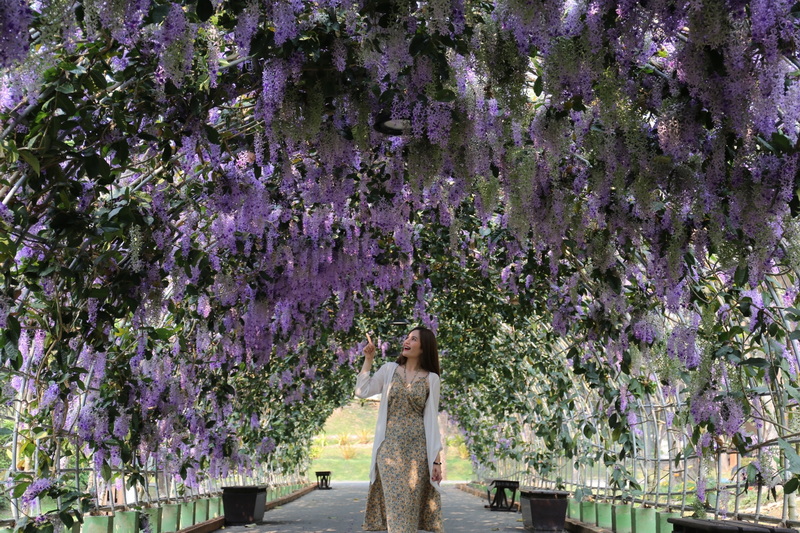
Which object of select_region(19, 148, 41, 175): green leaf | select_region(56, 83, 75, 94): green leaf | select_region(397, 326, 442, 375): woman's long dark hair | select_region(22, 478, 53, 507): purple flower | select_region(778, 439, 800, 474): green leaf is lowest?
select_region(22, 478, 53, 507): purple flower

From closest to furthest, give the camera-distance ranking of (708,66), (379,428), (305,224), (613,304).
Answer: (708,66), (379,428), (613,304), (305,224)

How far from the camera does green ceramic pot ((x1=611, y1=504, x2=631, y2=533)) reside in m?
6.89

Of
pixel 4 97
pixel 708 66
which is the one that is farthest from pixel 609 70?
pixel 4 97

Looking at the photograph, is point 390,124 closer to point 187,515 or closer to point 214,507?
point 187,515

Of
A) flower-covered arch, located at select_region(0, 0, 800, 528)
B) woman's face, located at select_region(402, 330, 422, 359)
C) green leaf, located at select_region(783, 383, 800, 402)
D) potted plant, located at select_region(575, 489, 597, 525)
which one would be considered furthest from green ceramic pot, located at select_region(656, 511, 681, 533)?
woman's face, located at select_region(402, 330, 422, 359)

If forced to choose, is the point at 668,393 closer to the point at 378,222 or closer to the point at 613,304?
the point at 613,304

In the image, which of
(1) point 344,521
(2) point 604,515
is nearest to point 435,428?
(2) point 604,515

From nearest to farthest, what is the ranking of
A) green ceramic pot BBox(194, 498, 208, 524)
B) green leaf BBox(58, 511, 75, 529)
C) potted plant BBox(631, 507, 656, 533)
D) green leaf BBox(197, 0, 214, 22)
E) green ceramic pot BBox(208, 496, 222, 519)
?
green leaf BBox(197, 0, 214, 22), green leaf BBox(58, 511, 75, 529), potted plant BBox(631, 507, 656, 533), green ceramic pot BBox(194, 498, 208, 524), green ceramic pot BBox(208, 496, 222, 519)

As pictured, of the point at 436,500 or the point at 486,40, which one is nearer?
the point at 486,40

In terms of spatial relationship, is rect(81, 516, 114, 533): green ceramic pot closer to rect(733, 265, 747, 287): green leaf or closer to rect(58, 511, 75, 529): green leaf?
rect(58, 511, 75, 529): green leaf

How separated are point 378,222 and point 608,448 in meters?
3.35

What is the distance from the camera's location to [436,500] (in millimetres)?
4117

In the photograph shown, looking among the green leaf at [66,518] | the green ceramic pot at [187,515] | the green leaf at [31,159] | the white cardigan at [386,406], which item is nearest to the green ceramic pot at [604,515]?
the white cardigan at [386,406]

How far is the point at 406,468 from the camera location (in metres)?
4.06
